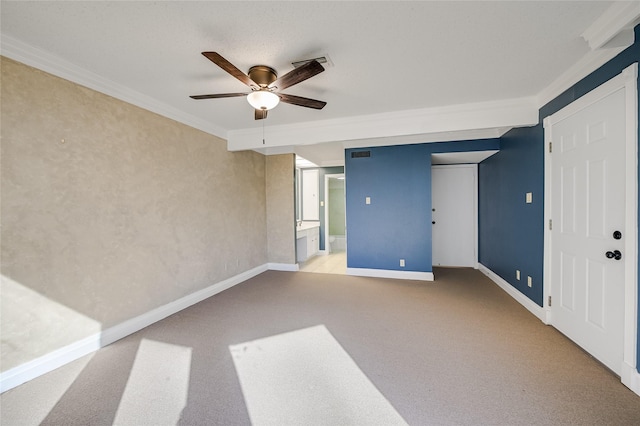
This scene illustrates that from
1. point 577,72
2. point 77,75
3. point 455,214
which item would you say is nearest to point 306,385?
point 77,75

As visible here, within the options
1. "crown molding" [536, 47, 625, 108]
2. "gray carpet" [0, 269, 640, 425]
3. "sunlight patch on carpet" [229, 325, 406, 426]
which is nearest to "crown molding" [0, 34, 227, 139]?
"gray carpet" [0, 269, 640, 425]

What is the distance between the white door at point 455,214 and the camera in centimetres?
505

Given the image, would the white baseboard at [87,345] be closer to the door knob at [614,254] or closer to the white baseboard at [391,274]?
the white baseboard at [391,274]

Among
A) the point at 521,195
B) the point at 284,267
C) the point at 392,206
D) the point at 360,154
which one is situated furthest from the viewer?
the point at 284,267

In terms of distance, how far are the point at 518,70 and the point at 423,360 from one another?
2.64 metres

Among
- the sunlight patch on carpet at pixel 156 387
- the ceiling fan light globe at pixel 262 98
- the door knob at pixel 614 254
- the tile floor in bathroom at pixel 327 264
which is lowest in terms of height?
the sunlight patch on carpet at pixel 156 387

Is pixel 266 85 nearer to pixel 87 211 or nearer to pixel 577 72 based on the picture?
pixel 87 211

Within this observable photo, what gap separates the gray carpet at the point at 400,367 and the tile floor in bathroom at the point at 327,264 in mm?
1586

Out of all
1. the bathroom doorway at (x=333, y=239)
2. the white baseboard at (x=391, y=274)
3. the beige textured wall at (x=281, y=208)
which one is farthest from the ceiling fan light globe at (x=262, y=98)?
the bathroom doorway at (x=333, y=239)

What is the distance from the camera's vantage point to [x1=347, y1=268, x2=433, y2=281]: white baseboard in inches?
172

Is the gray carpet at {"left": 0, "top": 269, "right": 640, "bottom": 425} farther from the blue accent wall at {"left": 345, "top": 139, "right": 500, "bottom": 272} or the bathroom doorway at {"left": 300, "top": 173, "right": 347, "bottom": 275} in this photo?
the bathroom doorway at {"left": 300, "top": 173, "right": 347, "bottom": 275}

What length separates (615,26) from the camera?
5.29 ft

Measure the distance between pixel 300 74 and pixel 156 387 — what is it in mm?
2433

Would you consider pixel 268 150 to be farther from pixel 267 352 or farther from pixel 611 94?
pixel 611 94
